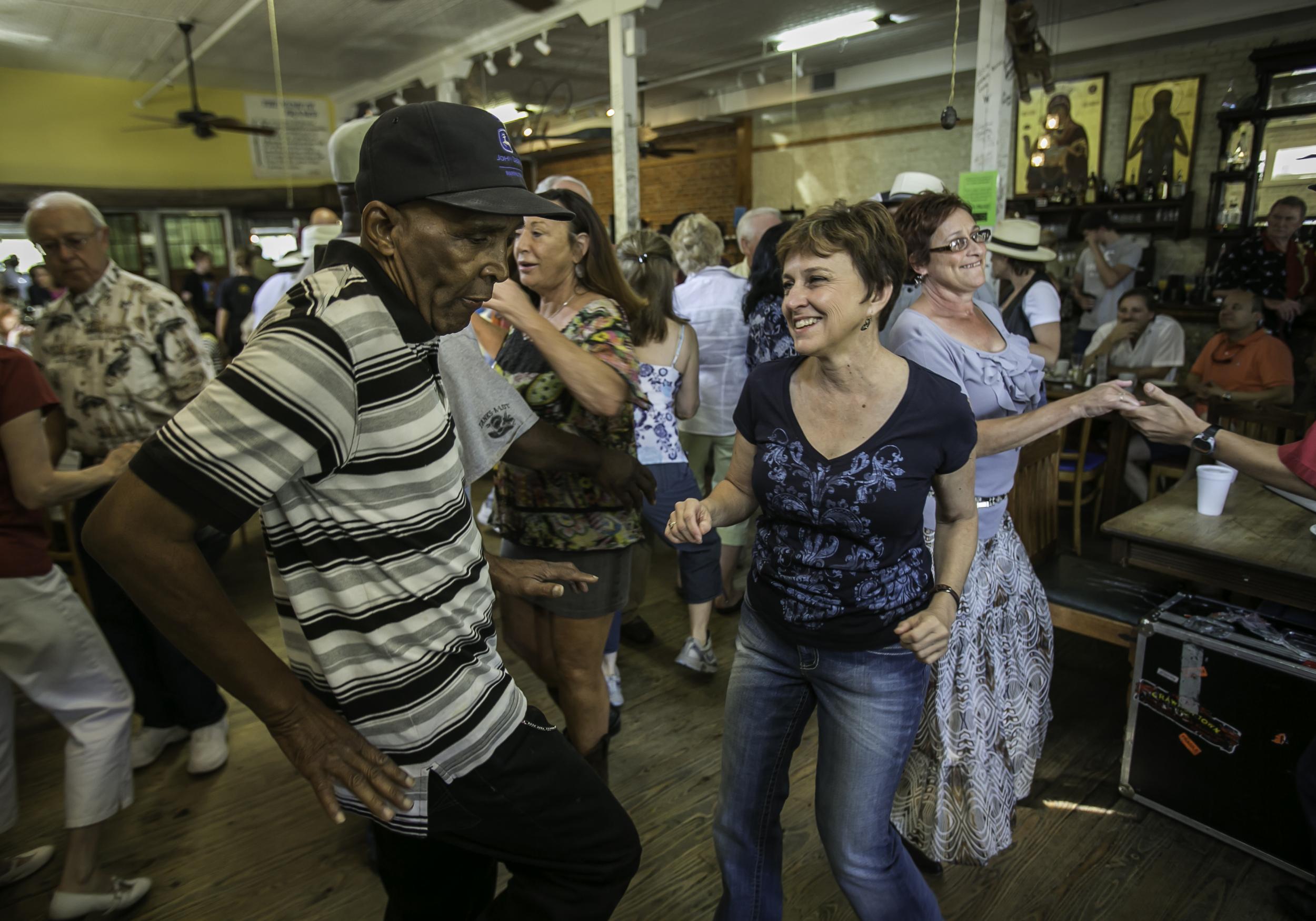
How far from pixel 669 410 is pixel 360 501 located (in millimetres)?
2121

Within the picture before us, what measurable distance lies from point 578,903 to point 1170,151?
8.80 m

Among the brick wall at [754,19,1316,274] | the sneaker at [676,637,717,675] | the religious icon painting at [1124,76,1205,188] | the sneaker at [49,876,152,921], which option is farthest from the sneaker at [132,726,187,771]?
the religious icon painting at [1124,76,1205,188]

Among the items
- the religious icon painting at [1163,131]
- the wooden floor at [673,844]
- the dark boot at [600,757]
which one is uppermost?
the religious icon painting at [1163,131]

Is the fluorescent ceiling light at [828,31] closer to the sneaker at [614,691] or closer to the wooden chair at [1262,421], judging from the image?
the wooden chair at [1262,421]

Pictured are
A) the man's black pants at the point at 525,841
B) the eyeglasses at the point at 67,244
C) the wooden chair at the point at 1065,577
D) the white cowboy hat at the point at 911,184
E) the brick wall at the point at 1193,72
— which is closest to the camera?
the man's black pants at the point at 525,841

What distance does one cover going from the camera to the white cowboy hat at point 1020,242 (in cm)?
364

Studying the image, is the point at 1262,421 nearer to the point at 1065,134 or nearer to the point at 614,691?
the point at 614,691

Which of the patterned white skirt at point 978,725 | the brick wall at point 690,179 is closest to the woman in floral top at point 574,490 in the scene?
the patterned white skirt at point 978,725

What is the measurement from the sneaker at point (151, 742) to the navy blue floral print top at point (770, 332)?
8.30ft

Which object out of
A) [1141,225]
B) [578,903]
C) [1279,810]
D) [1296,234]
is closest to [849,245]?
[578,903]

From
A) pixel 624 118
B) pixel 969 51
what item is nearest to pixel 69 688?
pixel 624 118

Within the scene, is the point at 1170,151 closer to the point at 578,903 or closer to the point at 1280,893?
the point at 1280,893

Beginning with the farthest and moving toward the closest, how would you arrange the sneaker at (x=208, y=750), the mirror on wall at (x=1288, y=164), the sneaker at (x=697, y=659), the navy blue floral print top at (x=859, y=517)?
the mirror on wall at (x=1288, y=164) < the sneaker at (x=697, y=659) < the sneaker at (x=208, y=750) < the navy blue floral print top at (x=859, y=517)

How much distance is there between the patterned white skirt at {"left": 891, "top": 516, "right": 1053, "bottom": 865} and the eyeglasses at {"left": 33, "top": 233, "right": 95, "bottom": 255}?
2.54 meters
